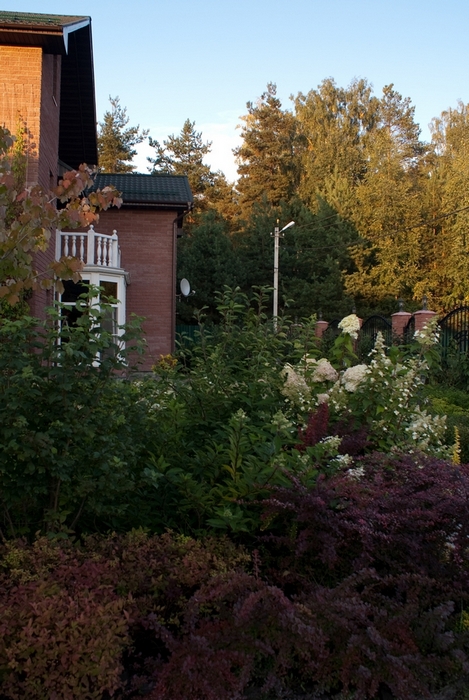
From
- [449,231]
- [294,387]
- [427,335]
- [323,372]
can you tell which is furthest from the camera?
[449,231]

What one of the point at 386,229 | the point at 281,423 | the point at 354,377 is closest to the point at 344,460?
the point at 281,423

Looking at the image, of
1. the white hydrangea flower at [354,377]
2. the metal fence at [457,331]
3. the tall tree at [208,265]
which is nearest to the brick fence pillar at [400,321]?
the metal fence at [457,331]

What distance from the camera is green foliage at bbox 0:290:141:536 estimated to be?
10.3 feet

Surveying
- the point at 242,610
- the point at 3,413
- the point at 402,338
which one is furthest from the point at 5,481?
the point at 402,338

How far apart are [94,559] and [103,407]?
2.78 feet

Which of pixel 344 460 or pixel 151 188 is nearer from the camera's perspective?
pixel 344 460

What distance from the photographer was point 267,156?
43.0m

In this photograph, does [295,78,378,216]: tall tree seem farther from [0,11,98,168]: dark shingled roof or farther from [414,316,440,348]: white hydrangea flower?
[414,316,440,348]: white hydrangea flower

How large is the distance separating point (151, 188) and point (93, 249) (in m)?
4.21

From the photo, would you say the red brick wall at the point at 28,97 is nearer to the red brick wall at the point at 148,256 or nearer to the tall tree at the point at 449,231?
the red brick wall at the point at 148,256

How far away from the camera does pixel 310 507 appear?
3172 millimetres

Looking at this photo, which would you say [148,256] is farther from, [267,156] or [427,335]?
[267,156]

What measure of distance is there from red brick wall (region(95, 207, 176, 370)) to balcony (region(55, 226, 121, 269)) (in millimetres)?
1424

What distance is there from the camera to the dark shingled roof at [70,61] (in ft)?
41.9
